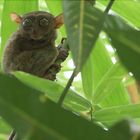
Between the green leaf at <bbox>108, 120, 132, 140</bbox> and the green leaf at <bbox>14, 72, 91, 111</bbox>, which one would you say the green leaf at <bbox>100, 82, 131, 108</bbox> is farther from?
the green leaf at <bbox>108, 120, 132, 140</bbox>

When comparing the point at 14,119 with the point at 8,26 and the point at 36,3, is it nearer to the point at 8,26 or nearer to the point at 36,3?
the point at 36,3

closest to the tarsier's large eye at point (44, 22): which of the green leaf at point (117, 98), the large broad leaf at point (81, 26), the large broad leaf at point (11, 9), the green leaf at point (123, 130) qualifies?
the large broad leaf at point (11, 9)

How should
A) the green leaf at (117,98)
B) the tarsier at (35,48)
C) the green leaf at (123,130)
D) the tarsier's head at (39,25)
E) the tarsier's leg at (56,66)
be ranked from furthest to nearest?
the tarsier's head at (39,25), the tarsier at (35,48), the tarsier's leg at (56,66), the green leaf at (117,98), the green leaf at (123,130)

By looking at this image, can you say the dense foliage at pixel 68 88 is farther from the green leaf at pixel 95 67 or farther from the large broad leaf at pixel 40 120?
the green leaf at pixel 95 67

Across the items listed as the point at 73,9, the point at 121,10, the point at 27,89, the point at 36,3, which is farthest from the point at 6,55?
the point at 27,89

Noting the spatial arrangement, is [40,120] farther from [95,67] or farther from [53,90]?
[95,67]

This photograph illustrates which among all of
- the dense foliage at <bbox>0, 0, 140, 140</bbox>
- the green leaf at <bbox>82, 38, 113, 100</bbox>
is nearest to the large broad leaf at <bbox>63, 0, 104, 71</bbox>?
the dense foliage at <bbox>0, 0, 140, 140</bbox>
